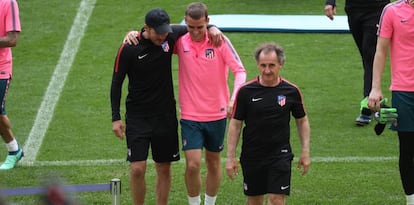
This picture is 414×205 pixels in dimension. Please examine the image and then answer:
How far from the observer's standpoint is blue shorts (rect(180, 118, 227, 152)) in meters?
6.47

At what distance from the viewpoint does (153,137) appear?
6477 mm

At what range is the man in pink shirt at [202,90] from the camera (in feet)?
20.9

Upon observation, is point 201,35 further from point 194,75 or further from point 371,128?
point 371,128

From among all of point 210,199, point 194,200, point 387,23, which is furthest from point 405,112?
point 194,200

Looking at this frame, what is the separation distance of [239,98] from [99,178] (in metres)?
2.54

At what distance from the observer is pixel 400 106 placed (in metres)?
6.39

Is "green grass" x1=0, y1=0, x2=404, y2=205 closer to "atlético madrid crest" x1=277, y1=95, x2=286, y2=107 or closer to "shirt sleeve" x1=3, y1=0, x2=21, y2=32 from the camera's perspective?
"shirt sleeve" x1=3, y1=0, x2=21, y2=32

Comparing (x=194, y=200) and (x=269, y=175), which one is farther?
(x=194, y=200)

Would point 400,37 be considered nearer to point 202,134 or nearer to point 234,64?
point 234,64

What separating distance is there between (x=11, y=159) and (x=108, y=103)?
2.46 meters

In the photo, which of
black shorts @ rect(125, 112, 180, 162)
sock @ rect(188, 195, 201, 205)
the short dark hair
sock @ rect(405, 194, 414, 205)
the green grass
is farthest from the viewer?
the green grass

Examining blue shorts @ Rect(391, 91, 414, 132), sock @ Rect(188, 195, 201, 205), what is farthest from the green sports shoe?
blue shorts @ Rect(391, 91, 414, 132)

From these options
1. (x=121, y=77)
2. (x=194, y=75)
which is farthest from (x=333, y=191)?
(x=121, y=77)

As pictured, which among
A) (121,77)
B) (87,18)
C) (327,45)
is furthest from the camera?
(87,18)
